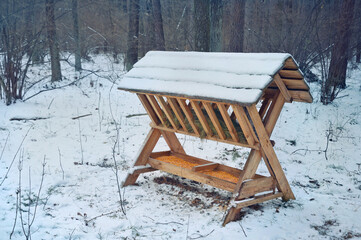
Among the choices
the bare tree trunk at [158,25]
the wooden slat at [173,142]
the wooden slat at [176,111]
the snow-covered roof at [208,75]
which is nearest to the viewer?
the snow-covered roof at [208,75]

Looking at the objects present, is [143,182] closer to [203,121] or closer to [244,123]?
[203,121]

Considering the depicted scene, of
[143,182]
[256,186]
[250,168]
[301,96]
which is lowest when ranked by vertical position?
[143,182]

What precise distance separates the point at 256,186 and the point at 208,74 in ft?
4.52

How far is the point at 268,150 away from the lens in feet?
12.6

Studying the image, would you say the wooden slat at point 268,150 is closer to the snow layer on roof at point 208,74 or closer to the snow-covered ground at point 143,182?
the snow-covered ground at point 143,182

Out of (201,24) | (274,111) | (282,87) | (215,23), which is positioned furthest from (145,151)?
(215,23)

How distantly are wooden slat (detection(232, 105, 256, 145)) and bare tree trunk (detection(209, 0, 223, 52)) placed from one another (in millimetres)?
4483

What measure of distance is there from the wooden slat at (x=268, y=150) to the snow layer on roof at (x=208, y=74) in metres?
0.31

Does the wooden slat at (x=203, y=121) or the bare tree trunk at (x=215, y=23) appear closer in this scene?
the wooden slat at (x=203, y=121)

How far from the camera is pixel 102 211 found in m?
4.07

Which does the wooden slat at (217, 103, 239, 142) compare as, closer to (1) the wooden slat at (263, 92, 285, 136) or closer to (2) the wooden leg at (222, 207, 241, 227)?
(1) the wooden slat at (263, 92, 285, 136)

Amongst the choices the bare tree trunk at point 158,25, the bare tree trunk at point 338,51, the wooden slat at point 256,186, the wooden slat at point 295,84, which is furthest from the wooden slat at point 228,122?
the bare tree trunk at point 158,25

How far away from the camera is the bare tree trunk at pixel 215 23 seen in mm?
7523

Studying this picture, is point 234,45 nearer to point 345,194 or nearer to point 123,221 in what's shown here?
point 345,194
